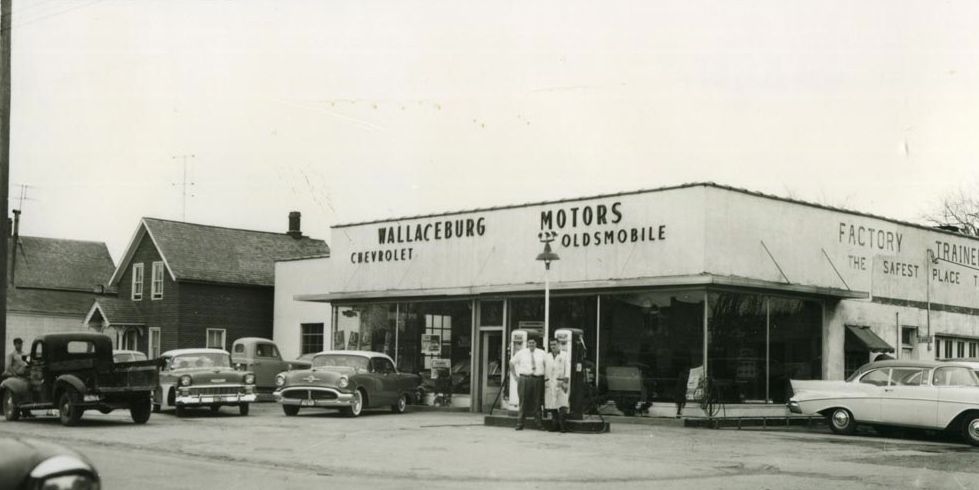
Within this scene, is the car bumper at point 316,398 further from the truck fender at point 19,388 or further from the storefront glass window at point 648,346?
the storefront glass window at point 648,346

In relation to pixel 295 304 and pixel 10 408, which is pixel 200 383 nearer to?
pixel 10 408

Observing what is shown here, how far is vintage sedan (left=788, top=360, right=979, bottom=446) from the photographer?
18.8 m

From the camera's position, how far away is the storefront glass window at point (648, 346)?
22125 millimetres

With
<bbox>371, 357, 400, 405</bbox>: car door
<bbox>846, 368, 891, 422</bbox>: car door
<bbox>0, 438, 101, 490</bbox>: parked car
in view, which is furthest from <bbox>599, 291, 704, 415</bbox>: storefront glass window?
<bbox>0, 438, 101, 490</bbox>: parked car

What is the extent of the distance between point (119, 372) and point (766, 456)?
476 inches

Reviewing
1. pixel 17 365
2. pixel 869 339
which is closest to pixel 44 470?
pixel 17 365

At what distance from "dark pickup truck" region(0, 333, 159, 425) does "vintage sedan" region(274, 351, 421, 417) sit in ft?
13.2

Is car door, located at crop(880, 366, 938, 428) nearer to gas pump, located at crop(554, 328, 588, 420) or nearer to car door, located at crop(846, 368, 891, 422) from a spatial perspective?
car door, located at crop(846, 368, 891, 422)

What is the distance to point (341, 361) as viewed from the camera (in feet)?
81.9

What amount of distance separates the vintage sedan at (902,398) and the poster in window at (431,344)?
9.85 meters

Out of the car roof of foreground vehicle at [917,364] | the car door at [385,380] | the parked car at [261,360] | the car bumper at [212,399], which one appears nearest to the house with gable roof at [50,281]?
the parked car at [261,360]

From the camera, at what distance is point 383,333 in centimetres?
2917

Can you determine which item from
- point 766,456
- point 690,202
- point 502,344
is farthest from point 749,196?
point 766,456

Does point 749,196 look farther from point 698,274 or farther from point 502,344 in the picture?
→ point 502,344
